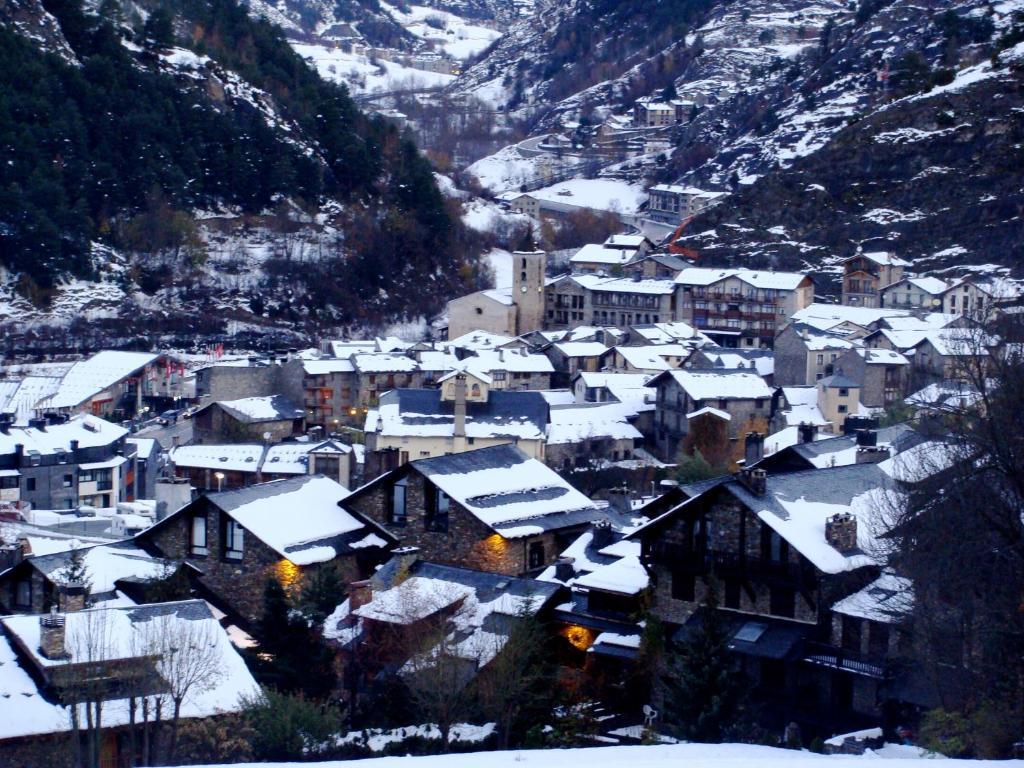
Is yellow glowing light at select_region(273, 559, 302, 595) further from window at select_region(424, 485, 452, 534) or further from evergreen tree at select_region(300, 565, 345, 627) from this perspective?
window at select_region(424, 485, 452, 534)

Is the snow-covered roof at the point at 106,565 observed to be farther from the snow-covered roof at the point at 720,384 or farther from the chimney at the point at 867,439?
the snow-covered roof at the point at 720,384

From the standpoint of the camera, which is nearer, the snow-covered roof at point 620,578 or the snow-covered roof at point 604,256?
the snow-covered roof at point 620,578

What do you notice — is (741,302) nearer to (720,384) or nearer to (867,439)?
(720,384)

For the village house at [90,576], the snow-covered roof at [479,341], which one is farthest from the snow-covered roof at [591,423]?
the village house at [90,576]

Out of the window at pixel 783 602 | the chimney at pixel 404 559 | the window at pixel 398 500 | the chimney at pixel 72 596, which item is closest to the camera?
the chimney at pixel 72 596

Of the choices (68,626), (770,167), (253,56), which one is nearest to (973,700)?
(68,626)

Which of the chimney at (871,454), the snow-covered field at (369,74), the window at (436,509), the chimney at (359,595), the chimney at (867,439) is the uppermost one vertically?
the snow-covered field at (369,74)

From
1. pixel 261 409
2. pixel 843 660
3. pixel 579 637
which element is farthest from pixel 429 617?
pixel 261 409

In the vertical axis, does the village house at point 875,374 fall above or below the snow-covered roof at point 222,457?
above

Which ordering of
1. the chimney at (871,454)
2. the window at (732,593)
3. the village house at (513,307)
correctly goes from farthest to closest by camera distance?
the village house at (513,307) < the chimney at (871,454) < the window at (732,593)
